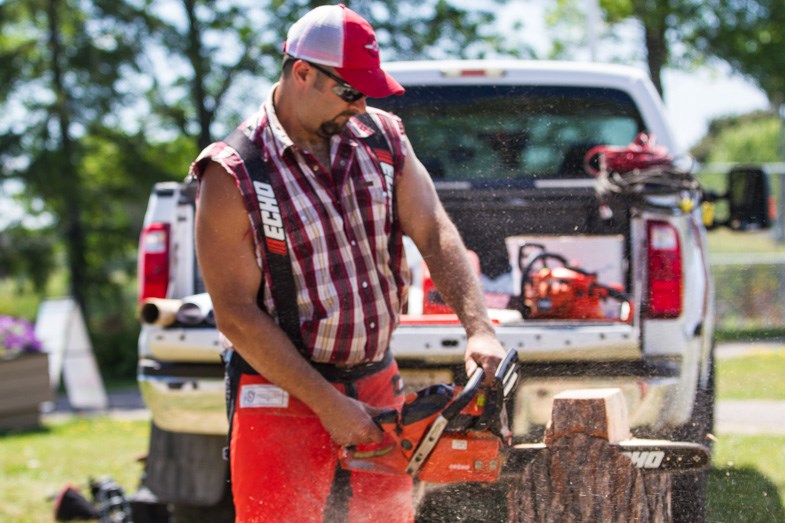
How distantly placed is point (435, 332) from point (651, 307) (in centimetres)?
87

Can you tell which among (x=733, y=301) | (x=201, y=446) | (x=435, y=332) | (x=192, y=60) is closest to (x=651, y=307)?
(x=435, y=332)

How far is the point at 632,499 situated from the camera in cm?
308

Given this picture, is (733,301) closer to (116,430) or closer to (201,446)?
(116,430)

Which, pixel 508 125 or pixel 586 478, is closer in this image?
pixel 586 478

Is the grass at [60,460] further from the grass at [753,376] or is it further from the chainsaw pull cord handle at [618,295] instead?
the grass at [753,376]

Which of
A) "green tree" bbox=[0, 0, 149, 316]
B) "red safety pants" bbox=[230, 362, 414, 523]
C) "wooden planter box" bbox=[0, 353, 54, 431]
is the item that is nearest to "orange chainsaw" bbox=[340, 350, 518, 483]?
"red safety pants" bbox=[230, 362, 414, 523]

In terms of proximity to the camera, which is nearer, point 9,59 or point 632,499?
point 632,499

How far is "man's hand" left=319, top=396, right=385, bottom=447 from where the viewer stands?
9.62ft

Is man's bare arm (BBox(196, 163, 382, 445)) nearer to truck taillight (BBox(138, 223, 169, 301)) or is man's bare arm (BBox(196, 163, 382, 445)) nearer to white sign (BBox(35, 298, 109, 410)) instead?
truck taillight (BBox(138, 223, 169, 301))

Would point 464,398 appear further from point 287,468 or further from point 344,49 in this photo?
point 344,49

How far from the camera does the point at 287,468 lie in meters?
3.04

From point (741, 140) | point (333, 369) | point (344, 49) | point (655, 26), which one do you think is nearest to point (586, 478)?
point (333, 369)

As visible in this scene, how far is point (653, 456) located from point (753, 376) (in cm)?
703

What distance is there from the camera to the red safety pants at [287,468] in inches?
119
